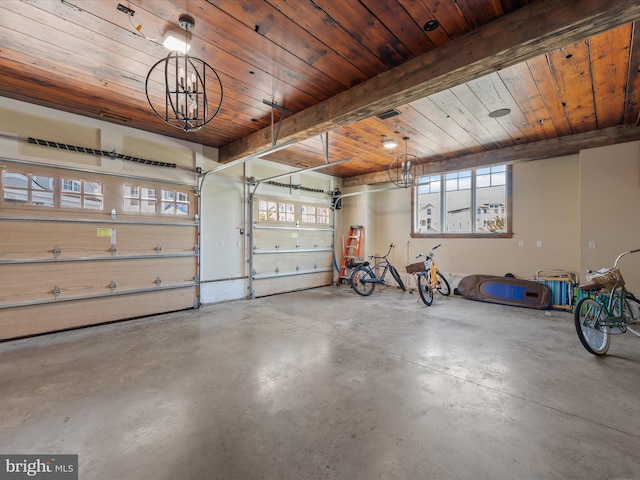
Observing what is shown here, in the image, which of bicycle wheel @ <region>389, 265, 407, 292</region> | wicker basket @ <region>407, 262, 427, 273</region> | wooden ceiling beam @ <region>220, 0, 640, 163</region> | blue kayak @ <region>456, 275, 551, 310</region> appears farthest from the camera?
bicycle wheel @ <region>389, 265, 407, 292</region>

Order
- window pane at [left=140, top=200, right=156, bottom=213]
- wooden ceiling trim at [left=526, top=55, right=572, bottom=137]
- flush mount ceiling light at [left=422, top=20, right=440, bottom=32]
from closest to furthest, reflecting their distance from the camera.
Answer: flush mount ceiling light at [left=422, top=20, right=440, bottom=32] < wooden ceiling trim at [left=526, top=55, right=572, bottom=137] < window pane at [left=140, top=200, right=156, bottom=213]

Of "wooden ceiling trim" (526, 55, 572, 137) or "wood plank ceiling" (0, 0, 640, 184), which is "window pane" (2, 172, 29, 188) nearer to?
A: "wood plank ceiling" (0, 0, 640, 184)

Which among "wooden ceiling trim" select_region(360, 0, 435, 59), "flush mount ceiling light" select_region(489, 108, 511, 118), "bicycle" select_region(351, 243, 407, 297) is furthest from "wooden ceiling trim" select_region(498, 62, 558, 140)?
"bicycle" select_region(351, 243, 407, 297)

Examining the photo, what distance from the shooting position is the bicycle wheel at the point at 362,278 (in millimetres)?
6234

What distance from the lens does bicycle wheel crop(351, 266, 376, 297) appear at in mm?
6234

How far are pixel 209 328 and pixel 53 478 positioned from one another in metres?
2.46

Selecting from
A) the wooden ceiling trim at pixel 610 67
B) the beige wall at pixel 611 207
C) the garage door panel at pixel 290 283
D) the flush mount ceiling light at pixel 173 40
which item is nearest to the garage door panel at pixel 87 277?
the garage door panel at pixel 290 283

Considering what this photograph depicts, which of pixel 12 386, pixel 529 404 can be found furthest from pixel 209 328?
pixel 529 404

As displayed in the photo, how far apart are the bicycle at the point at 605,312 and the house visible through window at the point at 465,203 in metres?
2.80

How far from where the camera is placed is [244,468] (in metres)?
Answer: 1.54

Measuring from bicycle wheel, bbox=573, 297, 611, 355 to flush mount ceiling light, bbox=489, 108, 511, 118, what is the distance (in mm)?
2423

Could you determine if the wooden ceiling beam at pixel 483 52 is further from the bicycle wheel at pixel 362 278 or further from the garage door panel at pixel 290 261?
the bicycle wheel at pixel 362 278

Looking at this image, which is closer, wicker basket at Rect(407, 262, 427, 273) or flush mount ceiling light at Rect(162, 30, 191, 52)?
flush mount ceiling light at Rect(162, 30, 191, 52)

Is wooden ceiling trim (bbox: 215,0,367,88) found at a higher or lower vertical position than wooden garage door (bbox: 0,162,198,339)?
higher
